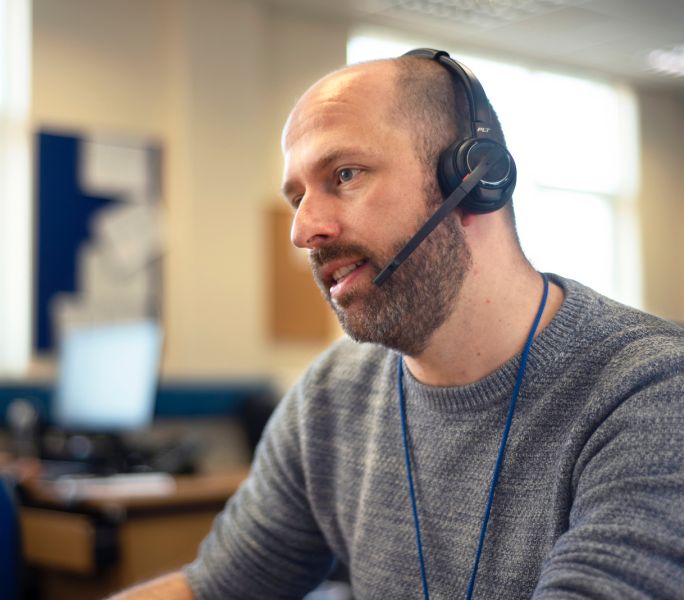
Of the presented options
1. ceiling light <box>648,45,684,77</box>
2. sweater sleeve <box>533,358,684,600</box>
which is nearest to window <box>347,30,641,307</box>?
ceiling light <box>648,45,684,77</box>

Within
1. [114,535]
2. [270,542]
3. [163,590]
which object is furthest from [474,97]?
[114,535]

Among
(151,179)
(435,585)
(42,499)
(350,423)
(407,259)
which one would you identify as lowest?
(42,499)

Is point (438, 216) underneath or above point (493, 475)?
above

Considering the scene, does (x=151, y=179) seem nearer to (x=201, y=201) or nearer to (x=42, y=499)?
(x=201, y=201)

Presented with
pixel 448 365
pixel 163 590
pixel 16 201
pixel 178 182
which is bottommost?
pixel 163 590

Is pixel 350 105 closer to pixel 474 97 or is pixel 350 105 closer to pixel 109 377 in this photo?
pixel 474 97

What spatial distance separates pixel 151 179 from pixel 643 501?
4.02 metres

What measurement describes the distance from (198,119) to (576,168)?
3.04m

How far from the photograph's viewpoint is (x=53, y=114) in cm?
435

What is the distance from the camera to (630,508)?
2.71 ft

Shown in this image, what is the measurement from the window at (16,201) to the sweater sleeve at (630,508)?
3735 mm

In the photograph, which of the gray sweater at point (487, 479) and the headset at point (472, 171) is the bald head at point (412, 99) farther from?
the gray sweater at point (487, 479)

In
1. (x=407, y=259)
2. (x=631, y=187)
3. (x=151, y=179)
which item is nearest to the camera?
(x=407, y=259)

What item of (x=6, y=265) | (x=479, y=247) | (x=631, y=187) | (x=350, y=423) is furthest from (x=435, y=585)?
(x=631, y=187)
